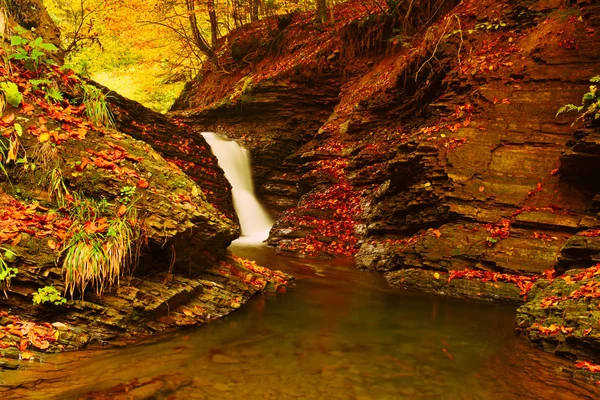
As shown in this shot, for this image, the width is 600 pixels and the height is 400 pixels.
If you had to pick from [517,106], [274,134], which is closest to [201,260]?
[517,106]

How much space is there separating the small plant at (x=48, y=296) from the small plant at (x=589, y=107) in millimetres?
7498

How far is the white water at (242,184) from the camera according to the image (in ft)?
47.0

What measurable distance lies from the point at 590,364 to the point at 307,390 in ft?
9.29

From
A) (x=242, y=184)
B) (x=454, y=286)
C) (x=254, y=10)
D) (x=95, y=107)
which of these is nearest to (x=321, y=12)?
(x=254, y=10)

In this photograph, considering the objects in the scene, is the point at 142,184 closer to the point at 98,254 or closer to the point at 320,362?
the point at 98,254

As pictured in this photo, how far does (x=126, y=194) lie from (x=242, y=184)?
10.4 m

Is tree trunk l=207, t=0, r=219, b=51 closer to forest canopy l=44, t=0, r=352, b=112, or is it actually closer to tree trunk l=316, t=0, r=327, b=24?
forest canopy l=44, t=0, r=352, b=112

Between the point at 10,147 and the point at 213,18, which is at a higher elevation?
the point at 213,18

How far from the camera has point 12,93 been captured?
507 cm

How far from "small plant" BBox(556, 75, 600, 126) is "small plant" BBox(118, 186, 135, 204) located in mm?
6714

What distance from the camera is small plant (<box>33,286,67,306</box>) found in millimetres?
3934

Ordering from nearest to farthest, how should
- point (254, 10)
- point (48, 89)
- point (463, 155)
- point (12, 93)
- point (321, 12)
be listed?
point (12, 93), point (48, 89), point (463, 155), point (321, 12), point (254, 10)

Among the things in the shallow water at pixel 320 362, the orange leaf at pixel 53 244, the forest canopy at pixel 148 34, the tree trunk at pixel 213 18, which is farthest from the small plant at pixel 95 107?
the tree trunk at pixel 213 18

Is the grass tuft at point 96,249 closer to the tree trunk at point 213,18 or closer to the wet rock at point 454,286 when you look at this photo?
the wet rock at point 454,286
